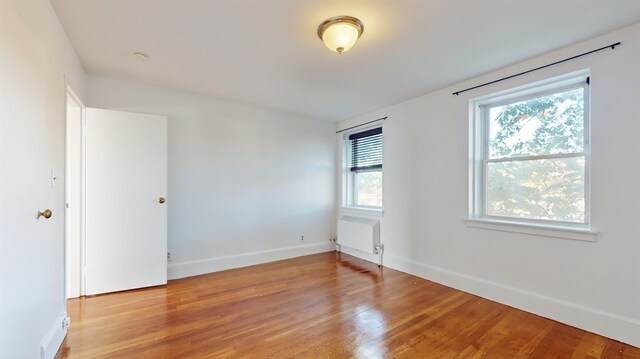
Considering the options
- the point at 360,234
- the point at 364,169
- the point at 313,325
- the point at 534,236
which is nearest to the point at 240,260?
the point at 360,234

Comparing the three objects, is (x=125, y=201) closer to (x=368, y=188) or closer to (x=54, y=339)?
(x=54, y=339)

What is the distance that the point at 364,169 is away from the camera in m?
4.65

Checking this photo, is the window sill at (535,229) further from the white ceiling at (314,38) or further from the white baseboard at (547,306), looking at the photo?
the white ceiling at (314,38)

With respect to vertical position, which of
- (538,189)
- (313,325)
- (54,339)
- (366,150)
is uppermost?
(366,150)

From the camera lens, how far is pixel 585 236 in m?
2.25

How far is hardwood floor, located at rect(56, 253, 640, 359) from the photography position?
1.93 metres

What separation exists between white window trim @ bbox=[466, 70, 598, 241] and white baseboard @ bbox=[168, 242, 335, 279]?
2.53 m

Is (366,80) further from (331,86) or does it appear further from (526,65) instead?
(526,65)

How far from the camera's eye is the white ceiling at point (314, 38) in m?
1.83

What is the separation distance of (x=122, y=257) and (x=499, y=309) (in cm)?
388

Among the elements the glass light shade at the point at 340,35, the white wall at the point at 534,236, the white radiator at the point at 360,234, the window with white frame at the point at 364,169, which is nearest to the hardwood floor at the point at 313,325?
the white wall at the point at 534,236

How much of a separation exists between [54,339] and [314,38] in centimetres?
287

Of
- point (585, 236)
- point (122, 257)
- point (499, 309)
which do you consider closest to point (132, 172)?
point (122, 257)

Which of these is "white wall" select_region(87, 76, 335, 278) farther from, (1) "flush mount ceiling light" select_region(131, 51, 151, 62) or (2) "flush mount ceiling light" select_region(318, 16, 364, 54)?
(2) "flush mount ceiling light" select_region(318, 16, 364, 54)
